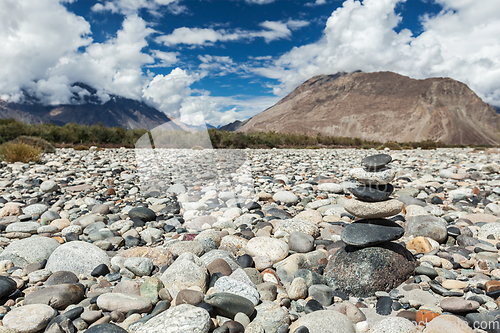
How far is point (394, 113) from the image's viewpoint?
5428 inches

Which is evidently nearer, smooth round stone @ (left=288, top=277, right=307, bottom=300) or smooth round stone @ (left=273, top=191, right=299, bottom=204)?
smooth round stone @ (left=288, top=277, right=307, bottom=300)

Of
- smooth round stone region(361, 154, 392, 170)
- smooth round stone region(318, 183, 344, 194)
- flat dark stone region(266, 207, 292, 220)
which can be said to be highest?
smooth round stone region(361, 154, 392, 170)

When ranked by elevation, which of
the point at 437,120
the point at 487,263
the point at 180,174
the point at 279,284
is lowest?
the point at 279,284

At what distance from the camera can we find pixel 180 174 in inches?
266

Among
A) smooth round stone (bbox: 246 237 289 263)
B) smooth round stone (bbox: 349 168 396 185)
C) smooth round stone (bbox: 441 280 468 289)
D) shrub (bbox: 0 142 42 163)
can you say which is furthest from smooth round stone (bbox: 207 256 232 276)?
shrub (bbox: 0 142 42 163)

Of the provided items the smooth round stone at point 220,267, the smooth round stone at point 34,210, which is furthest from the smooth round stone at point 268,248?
the smooth round stone at point 34,210

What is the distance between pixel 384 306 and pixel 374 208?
→ 0.91 meters

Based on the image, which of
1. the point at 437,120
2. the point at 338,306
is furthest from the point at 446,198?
the point at 437,120

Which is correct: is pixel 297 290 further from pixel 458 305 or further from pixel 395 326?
pixel 458 305

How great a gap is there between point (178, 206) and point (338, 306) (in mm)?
3860

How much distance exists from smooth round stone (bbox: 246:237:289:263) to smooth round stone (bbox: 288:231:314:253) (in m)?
0.18

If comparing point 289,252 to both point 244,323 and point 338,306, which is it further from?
point 244,323

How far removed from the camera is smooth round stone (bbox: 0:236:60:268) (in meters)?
3.17

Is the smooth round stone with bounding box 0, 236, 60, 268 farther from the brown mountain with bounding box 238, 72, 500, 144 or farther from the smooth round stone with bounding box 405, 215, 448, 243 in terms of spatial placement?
the brown mountain with bounding box 238, 72, 500, 144
